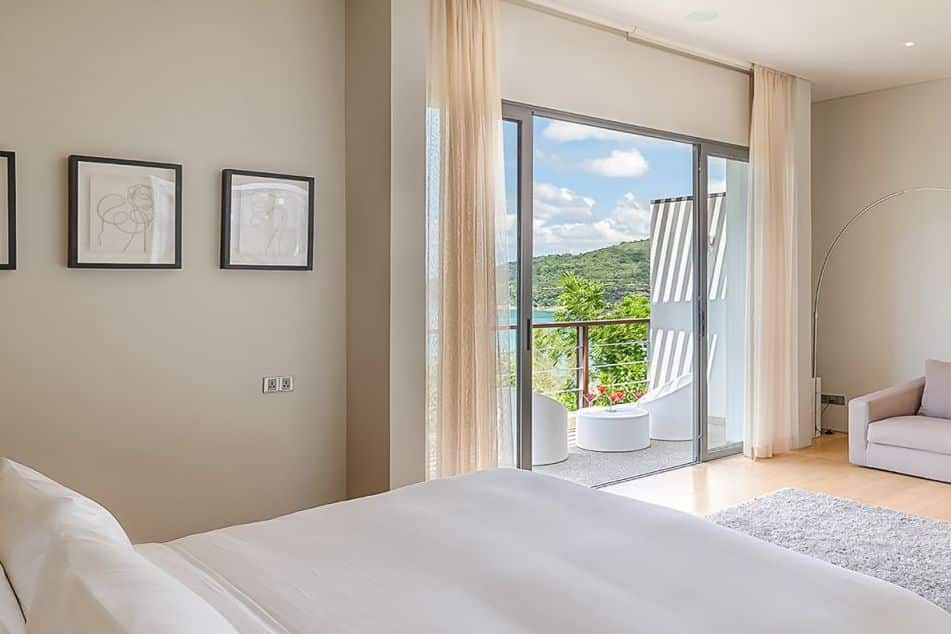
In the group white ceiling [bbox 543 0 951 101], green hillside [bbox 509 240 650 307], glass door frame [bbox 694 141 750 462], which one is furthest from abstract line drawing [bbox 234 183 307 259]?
glass door frame [bbox 694 141 750 462]

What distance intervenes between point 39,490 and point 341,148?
2.37 metres

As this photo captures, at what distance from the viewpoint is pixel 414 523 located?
221cm

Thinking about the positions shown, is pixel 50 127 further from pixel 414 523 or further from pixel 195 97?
pixel 414 523

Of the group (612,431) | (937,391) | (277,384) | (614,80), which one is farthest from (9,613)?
(937,391)

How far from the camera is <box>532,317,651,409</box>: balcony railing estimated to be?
226 inches

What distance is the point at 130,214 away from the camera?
308 centimetres

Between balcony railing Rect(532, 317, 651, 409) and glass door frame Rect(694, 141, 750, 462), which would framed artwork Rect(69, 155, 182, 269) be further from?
glass door frame Rect(694, 141, 750, 462)

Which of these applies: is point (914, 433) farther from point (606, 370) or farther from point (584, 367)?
point (584, 367)

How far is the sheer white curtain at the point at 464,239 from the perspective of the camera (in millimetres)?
3730

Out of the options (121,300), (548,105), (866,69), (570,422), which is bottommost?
(570,422)

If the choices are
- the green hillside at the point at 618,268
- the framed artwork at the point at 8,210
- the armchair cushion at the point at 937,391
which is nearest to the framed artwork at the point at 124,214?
the framed artwork at the point at 8,210

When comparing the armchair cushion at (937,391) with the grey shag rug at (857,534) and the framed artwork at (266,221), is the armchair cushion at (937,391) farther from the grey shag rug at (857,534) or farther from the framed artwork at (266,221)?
the framed artwork at (266,221)

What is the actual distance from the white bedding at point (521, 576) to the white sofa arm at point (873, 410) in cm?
376

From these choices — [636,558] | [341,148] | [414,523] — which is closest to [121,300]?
[341,148]
